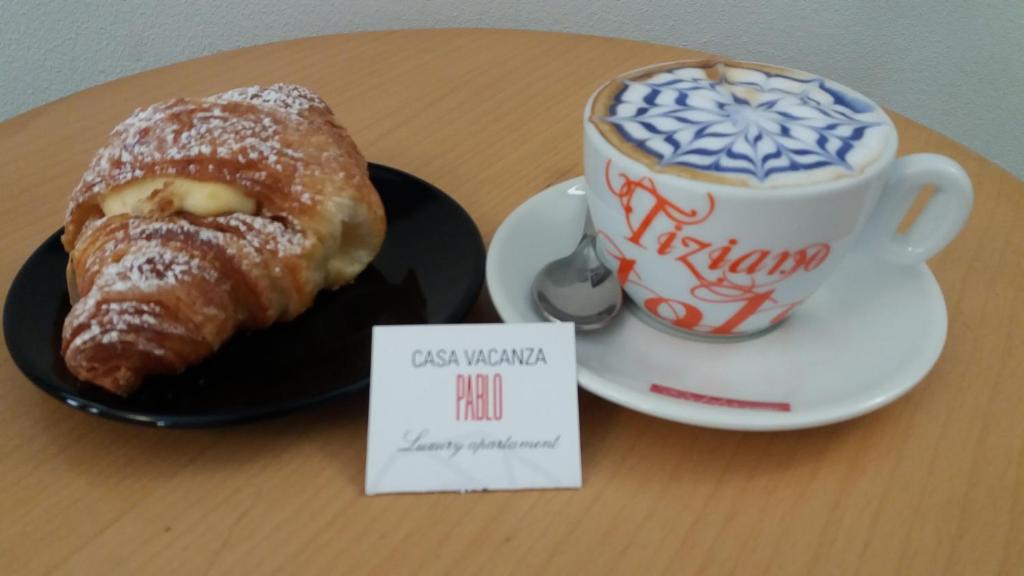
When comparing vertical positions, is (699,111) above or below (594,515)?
above

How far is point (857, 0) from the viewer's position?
1429mm

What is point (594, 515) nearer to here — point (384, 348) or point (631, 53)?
point (384, 348)

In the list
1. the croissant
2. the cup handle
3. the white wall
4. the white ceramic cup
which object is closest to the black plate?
the croissant

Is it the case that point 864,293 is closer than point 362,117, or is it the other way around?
point 864,293

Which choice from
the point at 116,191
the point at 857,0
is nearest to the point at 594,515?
the point at 116,191

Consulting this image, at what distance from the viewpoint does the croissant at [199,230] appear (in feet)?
1.84

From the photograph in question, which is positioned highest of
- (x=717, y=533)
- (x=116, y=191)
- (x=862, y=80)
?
(x=116, y=191)

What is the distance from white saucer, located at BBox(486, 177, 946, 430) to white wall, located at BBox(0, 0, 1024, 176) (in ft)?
3.07

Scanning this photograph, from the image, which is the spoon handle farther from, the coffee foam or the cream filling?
the cream filling

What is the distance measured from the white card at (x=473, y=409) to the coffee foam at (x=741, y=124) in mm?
151

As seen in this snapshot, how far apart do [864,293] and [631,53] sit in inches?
24.7

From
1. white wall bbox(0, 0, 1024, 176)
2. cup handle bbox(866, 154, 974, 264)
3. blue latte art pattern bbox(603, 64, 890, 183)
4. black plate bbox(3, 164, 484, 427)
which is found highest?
blue latte art pattern bbox(603, 64, 890, 183)

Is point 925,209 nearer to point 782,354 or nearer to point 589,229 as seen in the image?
point 782,354

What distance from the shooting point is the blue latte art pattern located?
0.53 metres
